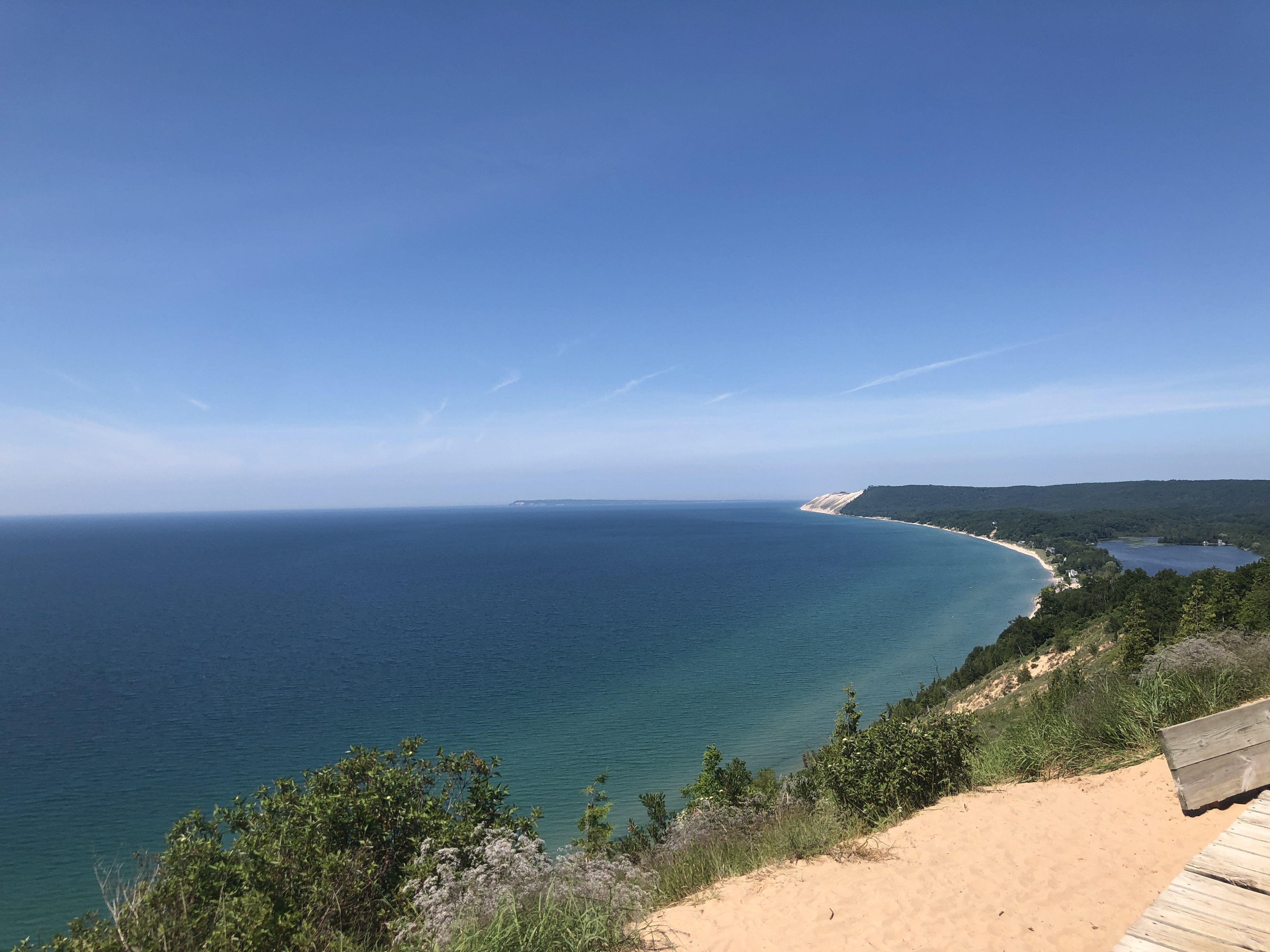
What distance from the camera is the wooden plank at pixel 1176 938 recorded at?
2.94 m

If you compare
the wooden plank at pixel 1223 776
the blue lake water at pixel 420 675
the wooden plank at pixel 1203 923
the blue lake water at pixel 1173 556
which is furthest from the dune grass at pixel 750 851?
the blue lake water at pixel 1173 556

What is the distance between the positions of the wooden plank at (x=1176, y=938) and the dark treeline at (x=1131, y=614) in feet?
26.8

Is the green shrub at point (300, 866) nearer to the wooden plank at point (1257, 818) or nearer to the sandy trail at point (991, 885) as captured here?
the sandy trail at point (991, 885)

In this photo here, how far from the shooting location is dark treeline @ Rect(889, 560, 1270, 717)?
85.6 ft

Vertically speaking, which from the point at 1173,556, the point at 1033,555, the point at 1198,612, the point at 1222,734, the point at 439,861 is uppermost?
the point at 1222,734

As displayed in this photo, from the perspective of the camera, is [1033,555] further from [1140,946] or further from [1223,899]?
[1140,946]

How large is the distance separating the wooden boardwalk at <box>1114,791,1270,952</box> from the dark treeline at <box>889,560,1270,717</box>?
7478mm

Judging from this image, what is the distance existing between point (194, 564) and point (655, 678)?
105 m

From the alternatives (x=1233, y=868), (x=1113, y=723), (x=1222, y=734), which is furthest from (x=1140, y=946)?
(x=1113, y=723)

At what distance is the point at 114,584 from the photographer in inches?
3226

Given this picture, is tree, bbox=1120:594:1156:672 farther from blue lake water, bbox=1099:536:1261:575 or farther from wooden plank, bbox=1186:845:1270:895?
blue lake water, bbox=1099:536:1261:575

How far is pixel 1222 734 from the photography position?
15.9 ft

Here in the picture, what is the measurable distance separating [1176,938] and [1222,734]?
109 inches

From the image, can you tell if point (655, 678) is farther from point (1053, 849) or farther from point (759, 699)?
point (1053, 849)
